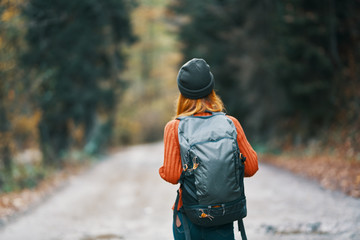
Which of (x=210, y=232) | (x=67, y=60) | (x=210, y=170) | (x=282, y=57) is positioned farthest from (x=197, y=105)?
(x=67, y=60)

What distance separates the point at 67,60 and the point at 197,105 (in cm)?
1332

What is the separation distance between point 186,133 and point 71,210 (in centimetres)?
698

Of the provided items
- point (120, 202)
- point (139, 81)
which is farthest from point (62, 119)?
point (139, 81)

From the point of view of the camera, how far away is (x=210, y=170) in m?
2.51

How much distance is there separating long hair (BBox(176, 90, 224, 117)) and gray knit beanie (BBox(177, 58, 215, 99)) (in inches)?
1.5

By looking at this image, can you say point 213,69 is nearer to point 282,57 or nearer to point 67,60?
point 282,57

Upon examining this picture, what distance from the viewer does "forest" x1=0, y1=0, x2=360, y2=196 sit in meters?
11.6

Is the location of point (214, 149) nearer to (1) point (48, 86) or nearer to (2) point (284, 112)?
(1) point (48, 86)

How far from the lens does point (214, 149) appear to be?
2533 mm

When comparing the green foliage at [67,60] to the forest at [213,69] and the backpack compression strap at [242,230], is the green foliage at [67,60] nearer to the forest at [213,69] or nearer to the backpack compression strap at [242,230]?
the forest at [213,69]

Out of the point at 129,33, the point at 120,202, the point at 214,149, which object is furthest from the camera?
the point at 129,33

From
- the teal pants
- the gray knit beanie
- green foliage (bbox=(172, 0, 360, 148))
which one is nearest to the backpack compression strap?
the teal pants

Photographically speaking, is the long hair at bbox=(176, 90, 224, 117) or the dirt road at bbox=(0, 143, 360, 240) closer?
the long hair at bbox=(176, 90, 224, 117)

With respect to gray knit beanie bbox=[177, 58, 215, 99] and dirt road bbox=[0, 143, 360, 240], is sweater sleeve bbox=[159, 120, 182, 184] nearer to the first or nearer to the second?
gray knit beanie bbox=[177, 58, 215, 99]
